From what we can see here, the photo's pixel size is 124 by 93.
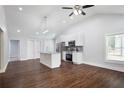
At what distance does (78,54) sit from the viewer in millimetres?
6574

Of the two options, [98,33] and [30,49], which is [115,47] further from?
[30,49]

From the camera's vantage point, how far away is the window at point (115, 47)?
4.73 m

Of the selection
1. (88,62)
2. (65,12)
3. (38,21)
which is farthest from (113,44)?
(38,21)

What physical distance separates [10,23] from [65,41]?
437cm

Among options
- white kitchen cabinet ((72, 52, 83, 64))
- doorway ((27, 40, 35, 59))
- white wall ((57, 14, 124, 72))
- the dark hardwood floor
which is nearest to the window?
white wall ((57, 14, 124, 72))

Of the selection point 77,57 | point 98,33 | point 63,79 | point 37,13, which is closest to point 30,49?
point 37,13

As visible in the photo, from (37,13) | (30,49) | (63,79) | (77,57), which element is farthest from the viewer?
(30,49)

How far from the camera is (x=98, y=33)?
564 cm

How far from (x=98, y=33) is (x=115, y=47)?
1.23 m

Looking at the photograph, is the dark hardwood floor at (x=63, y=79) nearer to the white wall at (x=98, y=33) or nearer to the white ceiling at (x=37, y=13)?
the white wall at (x=98, y=33)

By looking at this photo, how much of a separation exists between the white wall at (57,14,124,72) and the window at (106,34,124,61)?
255 mm

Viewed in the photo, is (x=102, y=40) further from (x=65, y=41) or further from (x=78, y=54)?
(x=65, y=41)

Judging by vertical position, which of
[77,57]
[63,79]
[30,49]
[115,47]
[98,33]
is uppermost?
[98,33]

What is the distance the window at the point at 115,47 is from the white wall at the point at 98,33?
25 cm
